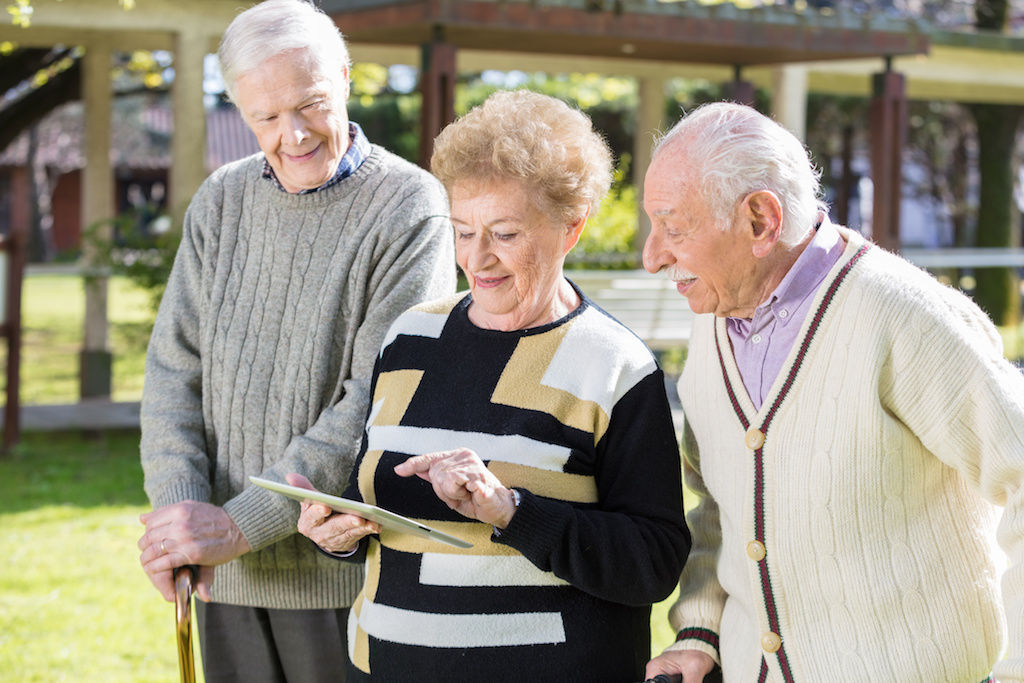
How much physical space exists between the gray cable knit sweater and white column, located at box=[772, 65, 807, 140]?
9566 millimetres

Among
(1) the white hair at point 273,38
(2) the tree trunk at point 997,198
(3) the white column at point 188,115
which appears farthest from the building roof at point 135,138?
(1) the white hair at point 273,38

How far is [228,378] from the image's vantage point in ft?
9.22

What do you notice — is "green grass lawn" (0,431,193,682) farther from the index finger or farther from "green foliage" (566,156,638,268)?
Result: "green foliage" (566,156,638,268)

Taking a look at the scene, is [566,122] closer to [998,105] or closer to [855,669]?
[855,669]

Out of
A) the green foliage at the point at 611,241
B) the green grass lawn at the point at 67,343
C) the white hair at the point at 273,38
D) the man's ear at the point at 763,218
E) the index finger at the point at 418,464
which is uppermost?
the white hair at the point at 273,38

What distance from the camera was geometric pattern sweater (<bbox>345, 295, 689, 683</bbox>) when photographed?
2.29m

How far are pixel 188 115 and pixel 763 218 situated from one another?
8.61 m

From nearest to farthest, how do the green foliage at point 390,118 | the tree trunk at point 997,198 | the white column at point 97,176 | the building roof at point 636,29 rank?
1. the building roof at point 636,29
2. the white column at point 97,176
3. the tree trunk at point 997,198
4. the green foliage at point 390,118

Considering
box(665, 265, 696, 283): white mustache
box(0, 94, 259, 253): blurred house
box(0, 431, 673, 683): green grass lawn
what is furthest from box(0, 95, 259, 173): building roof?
box(665, 265, 696, 283): white mustache

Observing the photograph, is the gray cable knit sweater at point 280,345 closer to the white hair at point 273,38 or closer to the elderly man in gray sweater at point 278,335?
the elderly man in gray sweater at point 278,335

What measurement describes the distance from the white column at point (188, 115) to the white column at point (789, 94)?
552cm

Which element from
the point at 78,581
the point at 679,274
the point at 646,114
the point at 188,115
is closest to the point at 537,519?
the point at 679,274

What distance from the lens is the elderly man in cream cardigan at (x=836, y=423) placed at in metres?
2.12

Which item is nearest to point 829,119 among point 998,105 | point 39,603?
point 998,105
